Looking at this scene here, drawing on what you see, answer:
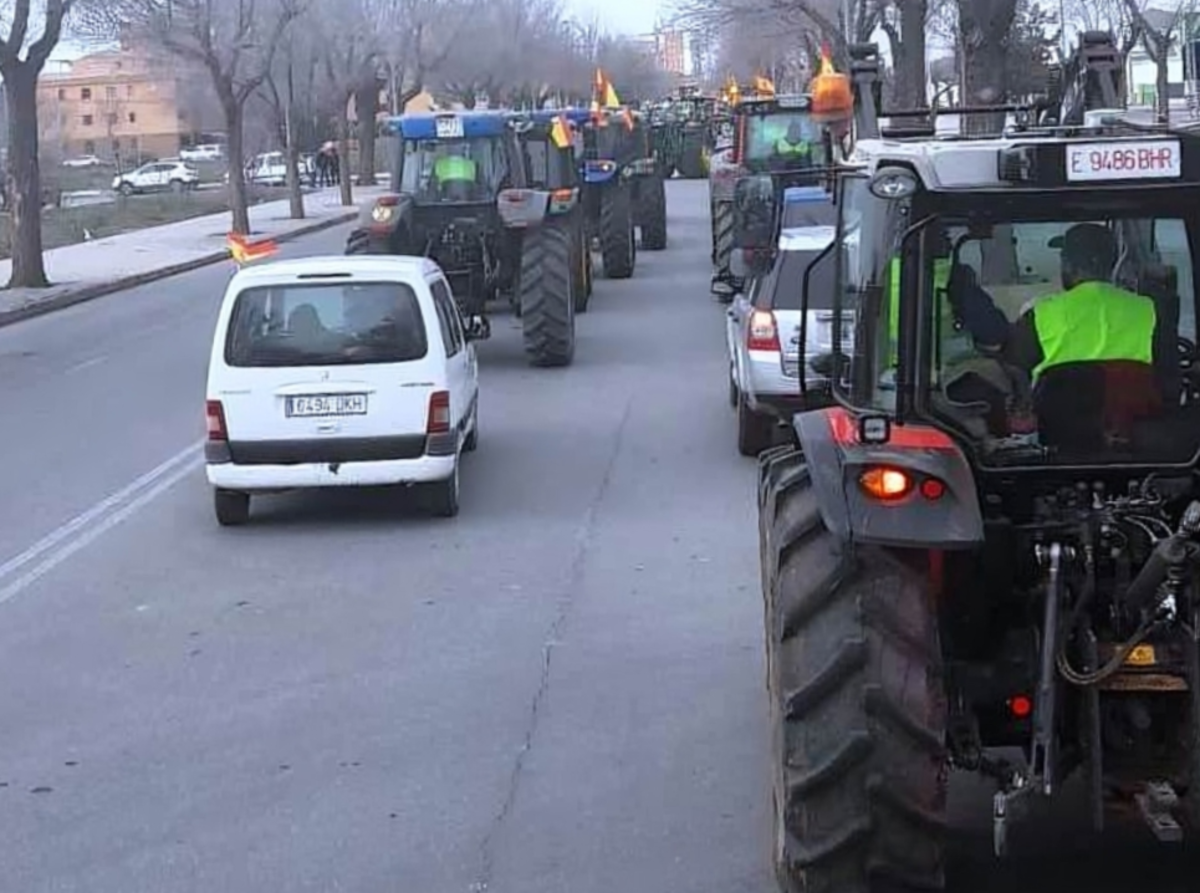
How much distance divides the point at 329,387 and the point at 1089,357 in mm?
7685

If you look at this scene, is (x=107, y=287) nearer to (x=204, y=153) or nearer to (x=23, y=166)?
(x=23, y=166)

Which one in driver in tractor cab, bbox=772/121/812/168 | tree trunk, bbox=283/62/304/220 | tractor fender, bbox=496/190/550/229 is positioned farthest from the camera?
tree trunk, bbox=283/62/304/220

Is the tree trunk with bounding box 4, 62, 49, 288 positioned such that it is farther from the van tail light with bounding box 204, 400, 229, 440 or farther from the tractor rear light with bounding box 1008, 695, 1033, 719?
the tractor rear light with bounding box 1008, 695, 1033, 719

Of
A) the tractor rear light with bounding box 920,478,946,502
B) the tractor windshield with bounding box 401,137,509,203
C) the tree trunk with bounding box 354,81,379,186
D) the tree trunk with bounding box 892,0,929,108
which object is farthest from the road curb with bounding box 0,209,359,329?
the tree trunk with bounding box 354,81,379,186

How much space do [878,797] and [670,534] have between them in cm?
697

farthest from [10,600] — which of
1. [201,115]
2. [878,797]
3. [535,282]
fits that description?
[201,115]

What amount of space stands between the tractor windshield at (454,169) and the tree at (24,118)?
11.4 m

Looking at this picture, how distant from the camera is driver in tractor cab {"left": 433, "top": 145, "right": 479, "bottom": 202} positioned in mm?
22875

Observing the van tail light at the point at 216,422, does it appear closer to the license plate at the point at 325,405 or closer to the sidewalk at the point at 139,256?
the license plate at the point at 325,405

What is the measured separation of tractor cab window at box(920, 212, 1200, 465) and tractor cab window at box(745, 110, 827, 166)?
75.3ft

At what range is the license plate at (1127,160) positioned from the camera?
553 cm

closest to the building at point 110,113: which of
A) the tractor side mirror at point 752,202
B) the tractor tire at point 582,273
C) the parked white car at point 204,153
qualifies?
the parked white car at point 204,153

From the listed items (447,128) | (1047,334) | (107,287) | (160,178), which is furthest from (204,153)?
(1047,334)

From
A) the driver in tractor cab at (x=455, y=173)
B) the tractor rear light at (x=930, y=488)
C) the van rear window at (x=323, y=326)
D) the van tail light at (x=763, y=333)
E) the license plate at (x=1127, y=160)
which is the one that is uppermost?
the license plate at (x=1127, y=160)
